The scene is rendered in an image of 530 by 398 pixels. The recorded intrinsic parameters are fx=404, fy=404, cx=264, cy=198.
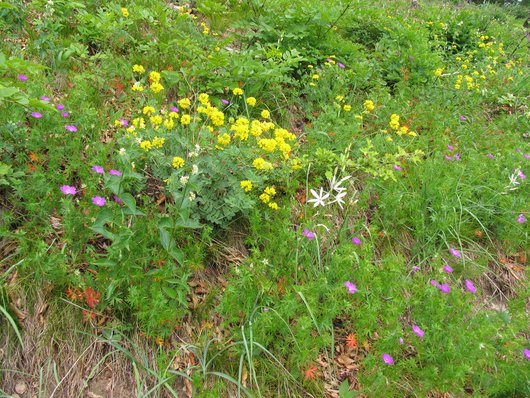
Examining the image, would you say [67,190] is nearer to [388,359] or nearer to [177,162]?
[177,162]

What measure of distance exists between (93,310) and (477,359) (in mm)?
2290

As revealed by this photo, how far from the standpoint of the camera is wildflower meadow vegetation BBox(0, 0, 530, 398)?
2246 millimetres

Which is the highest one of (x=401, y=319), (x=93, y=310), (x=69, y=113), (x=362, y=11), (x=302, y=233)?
(x=362, y=11)

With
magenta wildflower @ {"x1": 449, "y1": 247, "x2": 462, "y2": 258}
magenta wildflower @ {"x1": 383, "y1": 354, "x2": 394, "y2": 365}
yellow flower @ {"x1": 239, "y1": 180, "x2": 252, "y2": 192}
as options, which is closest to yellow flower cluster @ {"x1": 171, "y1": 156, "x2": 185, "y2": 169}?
yellow flower @ {"x1": 239, "y1": 180, "x2": 252, "y2": 192}

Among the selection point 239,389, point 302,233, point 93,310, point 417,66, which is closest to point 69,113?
point 93,310

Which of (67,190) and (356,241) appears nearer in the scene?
(67,190)

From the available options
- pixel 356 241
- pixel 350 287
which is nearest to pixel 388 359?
pixel 350 287

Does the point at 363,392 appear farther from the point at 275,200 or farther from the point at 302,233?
the point at 275,200

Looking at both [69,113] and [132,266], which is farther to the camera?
[69,113]

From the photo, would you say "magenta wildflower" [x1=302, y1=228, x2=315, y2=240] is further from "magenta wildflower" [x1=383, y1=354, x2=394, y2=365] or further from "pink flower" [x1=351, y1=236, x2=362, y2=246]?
"magenta wildflower" [x1=383, y1=354, x2=394, y2=365]

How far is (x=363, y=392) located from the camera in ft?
7.70

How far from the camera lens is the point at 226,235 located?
9.73 feet

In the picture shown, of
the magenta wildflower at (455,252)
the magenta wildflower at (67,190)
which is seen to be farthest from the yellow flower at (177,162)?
the magenta wildflower at (455,252)

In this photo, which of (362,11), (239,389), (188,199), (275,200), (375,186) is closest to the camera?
(239,389)
